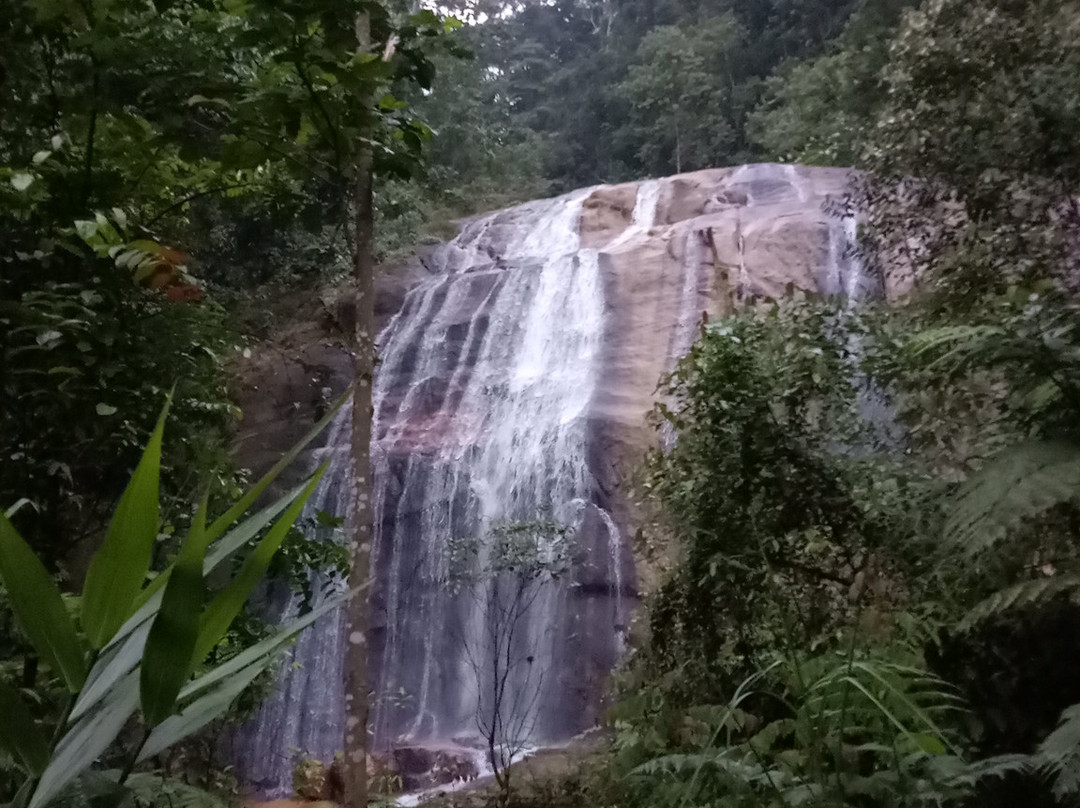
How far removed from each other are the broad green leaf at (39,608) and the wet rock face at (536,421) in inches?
224

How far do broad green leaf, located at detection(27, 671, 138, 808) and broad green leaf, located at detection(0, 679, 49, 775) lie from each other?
1cm

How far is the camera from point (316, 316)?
1134 cm

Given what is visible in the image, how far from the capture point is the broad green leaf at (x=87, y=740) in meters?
0.79

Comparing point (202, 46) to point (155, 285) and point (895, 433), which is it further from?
point (895, 433)

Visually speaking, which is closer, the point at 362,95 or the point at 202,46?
the point at 362,95

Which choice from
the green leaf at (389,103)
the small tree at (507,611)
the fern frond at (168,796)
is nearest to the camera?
the fern frond at (168,796)

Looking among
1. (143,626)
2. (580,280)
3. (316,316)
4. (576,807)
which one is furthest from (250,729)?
(143,626)

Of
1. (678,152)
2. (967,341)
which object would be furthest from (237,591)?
(678,152)

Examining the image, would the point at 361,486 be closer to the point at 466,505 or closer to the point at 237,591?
the point at 237,591

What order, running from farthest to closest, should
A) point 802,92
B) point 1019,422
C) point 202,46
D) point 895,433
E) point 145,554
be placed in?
1. point 802,92
2. point 895,433
3. point 202,46
4. point 1019,422
5. point 145,554

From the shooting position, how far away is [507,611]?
694 cm

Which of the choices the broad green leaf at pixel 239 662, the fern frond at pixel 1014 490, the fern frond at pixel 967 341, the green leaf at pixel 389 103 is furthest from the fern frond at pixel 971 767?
the green leaf at pixel 389 103

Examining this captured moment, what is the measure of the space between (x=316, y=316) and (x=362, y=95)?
927cm

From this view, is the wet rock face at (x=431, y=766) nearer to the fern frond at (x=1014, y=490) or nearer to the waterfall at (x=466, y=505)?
the waterfall at (x=466, y=505)
